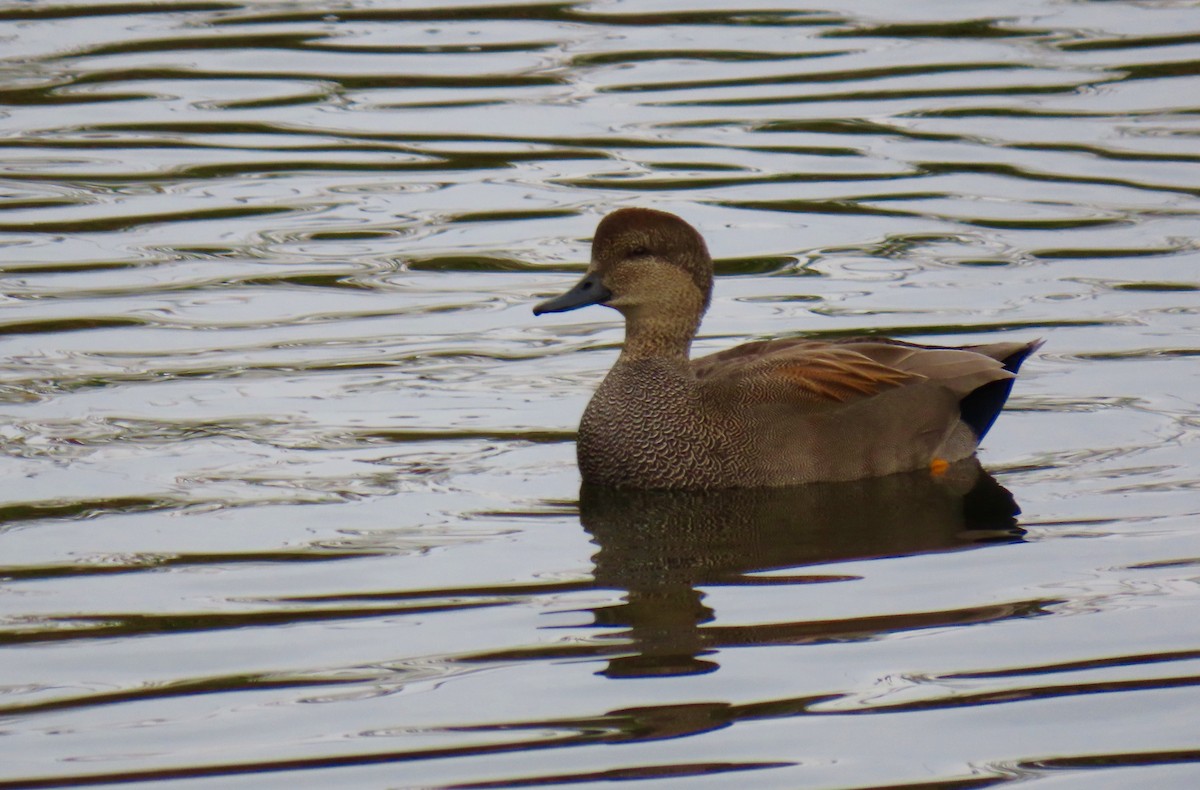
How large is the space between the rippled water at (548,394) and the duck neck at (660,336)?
0.55m

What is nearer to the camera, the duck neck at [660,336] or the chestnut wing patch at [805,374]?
the chestnut wing patch at [805,374]

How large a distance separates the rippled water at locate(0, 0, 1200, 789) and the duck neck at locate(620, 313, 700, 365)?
548mm

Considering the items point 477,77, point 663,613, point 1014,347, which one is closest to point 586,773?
point 663,613

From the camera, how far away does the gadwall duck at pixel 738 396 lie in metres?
7.94

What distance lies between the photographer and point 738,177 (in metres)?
12.3

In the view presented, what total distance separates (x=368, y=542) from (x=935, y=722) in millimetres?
2279

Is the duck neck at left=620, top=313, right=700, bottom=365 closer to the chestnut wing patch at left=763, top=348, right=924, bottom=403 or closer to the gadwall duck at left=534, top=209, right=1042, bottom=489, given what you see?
the gadwall duck at left=534, top=209, right=1042, bottom=489

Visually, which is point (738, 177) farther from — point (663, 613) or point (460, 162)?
point (663, 613)

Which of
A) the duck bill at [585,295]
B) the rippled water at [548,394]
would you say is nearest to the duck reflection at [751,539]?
the rippled water at [548,394]

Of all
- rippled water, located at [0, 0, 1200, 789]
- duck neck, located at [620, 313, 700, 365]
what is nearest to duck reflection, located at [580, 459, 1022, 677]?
rippled water, located at [0, 0, 1200, 789]

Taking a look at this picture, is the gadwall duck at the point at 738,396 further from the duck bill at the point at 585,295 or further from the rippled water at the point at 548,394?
the rippled water at the point at 548,394

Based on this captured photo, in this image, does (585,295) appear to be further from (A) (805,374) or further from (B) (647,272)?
(A) (805,374)

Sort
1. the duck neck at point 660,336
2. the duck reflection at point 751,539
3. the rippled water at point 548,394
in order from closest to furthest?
1. the rippled water at point 548,394
2. the duck reflection at point 751,539
3. the duck neck at point 660,336

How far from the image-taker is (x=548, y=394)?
8969 millimetres
